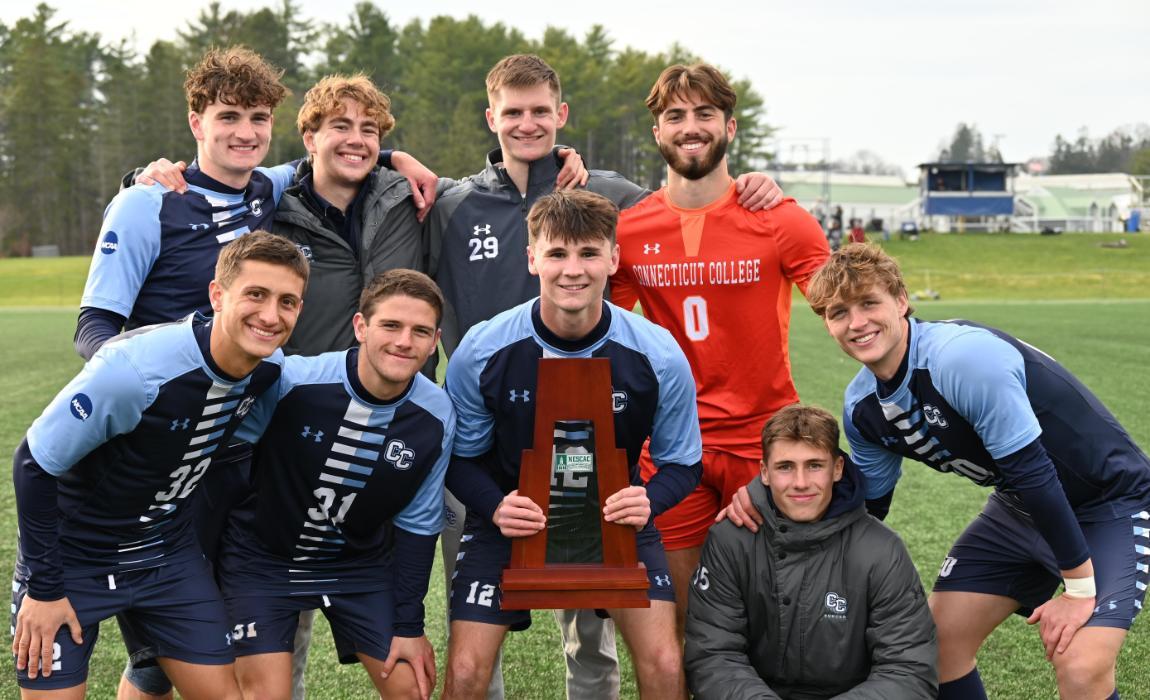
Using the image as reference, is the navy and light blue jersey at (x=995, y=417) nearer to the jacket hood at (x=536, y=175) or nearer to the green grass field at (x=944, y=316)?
the green grass field at (x=944, y=316)

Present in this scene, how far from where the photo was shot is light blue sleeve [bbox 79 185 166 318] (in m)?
3.75

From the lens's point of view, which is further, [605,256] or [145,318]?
[145,318]

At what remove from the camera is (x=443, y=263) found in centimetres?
439

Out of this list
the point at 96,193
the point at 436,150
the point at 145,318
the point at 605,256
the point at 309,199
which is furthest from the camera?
the point at 96,193

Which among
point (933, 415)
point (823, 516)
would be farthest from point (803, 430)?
point (933, 415)

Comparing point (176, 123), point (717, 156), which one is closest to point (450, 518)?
point (717, 156)

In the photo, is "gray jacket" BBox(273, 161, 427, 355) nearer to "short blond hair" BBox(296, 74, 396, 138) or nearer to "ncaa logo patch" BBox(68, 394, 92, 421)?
"short blond hair" BBox(296, 74, 396, 138)

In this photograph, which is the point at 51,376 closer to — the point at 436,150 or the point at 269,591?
the point at 269,591

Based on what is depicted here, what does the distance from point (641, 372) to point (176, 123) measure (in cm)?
6214

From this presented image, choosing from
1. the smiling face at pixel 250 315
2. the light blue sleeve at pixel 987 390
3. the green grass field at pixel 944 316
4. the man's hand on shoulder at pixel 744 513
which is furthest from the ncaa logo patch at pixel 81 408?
the light blue sleeve at pixel 987 390

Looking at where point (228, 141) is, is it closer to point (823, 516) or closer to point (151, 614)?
point (151, 614)

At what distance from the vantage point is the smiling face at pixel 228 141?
13.0 ft

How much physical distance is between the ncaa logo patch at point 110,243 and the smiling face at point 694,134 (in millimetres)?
2022

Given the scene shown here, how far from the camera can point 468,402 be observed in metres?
3.65
